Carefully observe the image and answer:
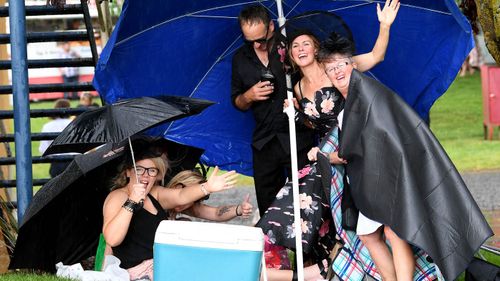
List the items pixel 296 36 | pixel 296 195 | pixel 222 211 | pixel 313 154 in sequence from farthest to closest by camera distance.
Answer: pixel 222 211
pixel 296 36
pixel 313 154
pixel 296 195

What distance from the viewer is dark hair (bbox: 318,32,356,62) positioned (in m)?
6.91

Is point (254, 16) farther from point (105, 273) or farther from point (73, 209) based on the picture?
point (105, 273)

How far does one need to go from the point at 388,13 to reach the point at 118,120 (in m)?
1.85

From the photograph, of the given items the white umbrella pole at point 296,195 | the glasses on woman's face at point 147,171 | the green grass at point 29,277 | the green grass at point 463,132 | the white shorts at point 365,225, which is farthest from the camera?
the green grass at point 463,132

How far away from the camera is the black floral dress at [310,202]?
23.3 ft

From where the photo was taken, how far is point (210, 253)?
18.8ft

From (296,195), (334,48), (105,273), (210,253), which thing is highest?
(334,48)

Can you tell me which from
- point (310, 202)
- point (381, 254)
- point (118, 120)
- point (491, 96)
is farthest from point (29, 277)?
point (491, 96)

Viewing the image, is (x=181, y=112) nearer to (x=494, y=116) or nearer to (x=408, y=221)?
(x=408, y=221)

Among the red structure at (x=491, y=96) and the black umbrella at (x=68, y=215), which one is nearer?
the black umbrella at (x=68, y=215)

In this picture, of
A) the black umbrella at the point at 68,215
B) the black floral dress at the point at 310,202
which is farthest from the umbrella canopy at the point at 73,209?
the black floral dress at the point at 310,202

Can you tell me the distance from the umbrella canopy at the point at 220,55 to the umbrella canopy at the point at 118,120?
0.43 m

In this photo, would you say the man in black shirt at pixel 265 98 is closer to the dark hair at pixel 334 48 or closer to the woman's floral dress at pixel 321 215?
the woman's floral dress at pixel 321 215

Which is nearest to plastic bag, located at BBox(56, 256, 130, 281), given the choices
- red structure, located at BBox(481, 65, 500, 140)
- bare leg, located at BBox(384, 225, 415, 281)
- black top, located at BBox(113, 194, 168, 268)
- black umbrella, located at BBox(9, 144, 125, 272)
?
black top, located at BBox(113, 194, 168, 268)
